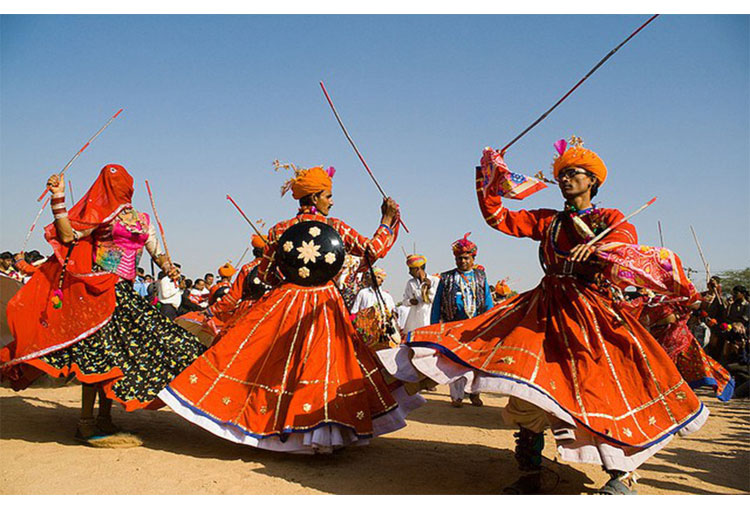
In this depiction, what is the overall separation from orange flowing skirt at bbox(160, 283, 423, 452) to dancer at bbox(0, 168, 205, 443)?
408mm

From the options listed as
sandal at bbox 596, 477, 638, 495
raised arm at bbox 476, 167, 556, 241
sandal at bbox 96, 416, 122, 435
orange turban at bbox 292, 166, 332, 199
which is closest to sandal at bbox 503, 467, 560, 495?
sandal at bbox 596, 477, 638, 495

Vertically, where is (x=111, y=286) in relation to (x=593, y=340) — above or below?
above

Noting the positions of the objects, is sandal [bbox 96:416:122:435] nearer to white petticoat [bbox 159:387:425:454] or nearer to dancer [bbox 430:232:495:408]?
white petticoat [bbox 159:387:425:454]

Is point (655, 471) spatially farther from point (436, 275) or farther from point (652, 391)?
point (436, 275)

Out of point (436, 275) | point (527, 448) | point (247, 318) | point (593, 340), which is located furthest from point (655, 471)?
point (436, 275)

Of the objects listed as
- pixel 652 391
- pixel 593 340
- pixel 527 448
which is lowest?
pixel 527 448

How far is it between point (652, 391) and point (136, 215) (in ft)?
13.7

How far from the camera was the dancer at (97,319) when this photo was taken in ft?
16.5

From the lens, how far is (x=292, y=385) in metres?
4.88

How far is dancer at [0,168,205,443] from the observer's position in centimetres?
504

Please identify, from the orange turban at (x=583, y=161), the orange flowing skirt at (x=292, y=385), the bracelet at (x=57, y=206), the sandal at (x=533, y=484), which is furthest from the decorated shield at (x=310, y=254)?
the sandal at (x=533, y=484)

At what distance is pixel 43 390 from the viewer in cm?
821

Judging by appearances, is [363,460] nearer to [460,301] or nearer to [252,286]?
Result: [252,286]

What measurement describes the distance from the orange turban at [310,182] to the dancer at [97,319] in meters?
1.35
